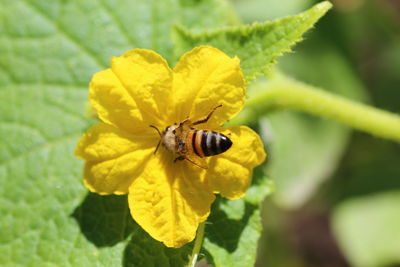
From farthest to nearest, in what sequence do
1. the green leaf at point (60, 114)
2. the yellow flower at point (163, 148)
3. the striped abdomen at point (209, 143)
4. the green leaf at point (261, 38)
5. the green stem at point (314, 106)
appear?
the green stem at point (314, 106), the green leaf at point (60, 114), the green leaf at point (261, 38), the yellow flower at point (163, 148), the striped abdomen at point (209, 143)

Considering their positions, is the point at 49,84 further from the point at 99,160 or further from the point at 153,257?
the point at 153,257

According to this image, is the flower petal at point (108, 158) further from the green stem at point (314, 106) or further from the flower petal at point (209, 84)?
the green stem at point (314, 106)

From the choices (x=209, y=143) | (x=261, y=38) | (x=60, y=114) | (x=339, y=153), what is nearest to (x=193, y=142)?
(x=209, y=143)

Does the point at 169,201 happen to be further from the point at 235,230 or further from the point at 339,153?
the point at 339,153

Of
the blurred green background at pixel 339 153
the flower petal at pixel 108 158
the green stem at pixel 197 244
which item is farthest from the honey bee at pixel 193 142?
the blurred green background at pixel 339 153

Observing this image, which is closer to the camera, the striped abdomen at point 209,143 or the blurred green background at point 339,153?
the striped abdomen at point 209,143

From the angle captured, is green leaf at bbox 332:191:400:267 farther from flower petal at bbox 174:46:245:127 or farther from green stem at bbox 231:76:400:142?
flower petal at bbox 174:46:245:127
